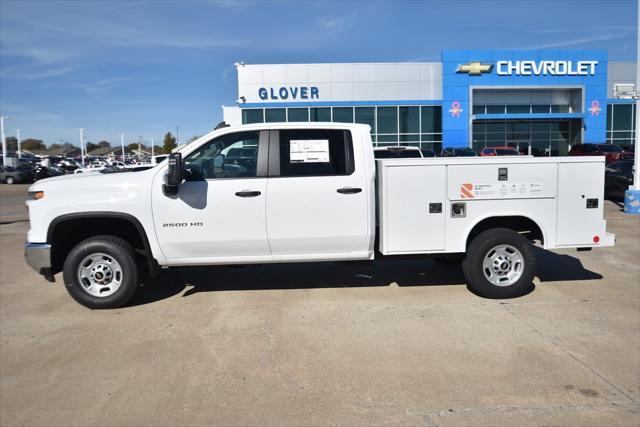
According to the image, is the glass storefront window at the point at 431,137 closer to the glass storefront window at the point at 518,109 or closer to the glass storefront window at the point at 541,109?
the glass storefront window at the point at 518,109

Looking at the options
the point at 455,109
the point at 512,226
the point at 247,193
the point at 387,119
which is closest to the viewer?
the point at 247,193

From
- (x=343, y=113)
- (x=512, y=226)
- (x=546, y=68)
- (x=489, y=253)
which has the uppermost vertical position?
(x=546, y=68)

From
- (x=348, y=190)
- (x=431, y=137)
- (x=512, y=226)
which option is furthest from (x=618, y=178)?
(x=431, y=137)

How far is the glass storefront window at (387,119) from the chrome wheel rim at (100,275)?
31513 millimetres

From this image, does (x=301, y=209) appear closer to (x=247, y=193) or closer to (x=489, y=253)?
(x=247, y=193)

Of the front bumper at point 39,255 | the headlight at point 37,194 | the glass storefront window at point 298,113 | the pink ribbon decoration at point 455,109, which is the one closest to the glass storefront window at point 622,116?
the pink ribbon decoration at point 455,109

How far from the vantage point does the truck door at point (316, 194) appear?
5.69m

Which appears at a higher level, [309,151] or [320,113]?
[320,113]

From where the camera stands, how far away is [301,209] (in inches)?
224

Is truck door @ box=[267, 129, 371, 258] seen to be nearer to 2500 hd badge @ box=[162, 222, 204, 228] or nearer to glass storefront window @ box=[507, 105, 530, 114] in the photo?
2500 hd badge @ box=[162, 222, 204, 228]

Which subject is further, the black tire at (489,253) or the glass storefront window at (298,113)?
the glass storefront window at (298,113)

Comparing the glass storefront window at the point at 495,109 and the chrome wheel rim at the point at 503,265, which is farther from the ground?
the glass storefront window at the point at 495,109

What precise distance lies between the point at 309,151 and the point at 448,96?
32445 mm

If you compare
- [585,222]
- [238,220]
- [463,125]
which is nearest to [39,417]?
[238,220]
